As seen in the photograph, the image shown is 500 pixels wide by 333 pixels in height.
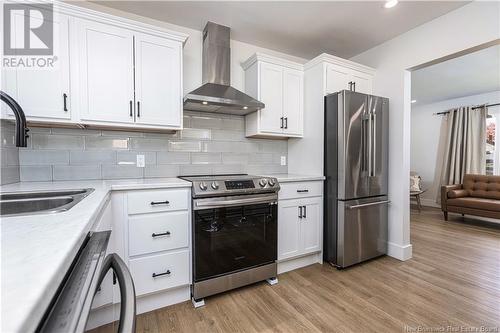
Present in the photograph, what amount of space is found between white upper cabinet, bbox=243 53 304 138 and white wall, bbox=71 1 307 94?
0.12 m

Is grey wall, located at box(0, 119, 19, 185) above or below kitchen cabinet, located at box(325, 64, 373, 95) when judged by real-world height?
below

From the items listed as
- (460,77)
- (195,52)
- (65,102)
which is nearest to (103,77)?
(65,102)

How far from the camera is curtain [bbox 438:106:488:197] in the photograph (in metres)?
4.97

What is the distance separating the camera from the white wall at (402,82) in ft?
7.86

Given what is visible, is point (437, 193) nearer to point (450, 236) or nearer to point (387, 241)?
point (450, 236)

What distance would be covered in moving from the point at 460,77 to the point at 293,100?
11.3 feet

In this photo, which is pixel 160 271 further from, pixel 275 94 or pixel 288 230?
pixel 275 94

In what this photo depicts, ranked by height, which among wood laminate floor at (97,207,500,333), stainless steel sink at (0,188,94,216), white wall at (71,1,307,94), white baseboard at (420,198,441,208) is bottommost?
wood laminate floor at (97,207,500,333)

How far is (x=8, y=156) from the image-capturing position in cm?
175

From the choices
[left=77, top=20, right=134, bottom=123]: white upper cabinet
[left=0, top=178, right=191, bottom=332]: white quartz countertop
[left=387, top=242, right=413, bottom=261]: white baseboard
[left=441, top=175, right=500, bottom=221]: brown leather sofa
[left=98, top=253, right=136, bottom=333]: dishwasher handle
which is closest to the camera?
[left=0, top=178, right=191, bottom=332]: white quartz countertop

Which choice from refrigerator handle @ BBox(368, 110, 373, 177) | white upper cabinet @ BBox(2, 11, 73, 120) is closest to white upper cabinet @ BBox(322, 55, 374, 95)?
refrigerator handle @ BBox(368, 110, 373, 177)

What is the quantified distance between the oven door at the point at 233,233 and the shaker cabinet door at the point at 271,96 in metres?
0.90

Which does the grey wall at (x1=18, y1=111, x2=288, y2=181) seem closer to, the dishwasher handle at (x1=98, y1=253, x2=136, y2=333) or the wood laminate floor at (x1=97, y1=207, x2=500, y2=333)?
the wood laminate floor at (x1=97, y1=207, x2=500, y2=333)

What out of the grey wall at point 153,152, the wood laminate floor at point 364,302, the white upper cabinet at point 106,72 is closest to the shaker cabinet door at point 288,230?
the wood laminate floor at point 364,302
